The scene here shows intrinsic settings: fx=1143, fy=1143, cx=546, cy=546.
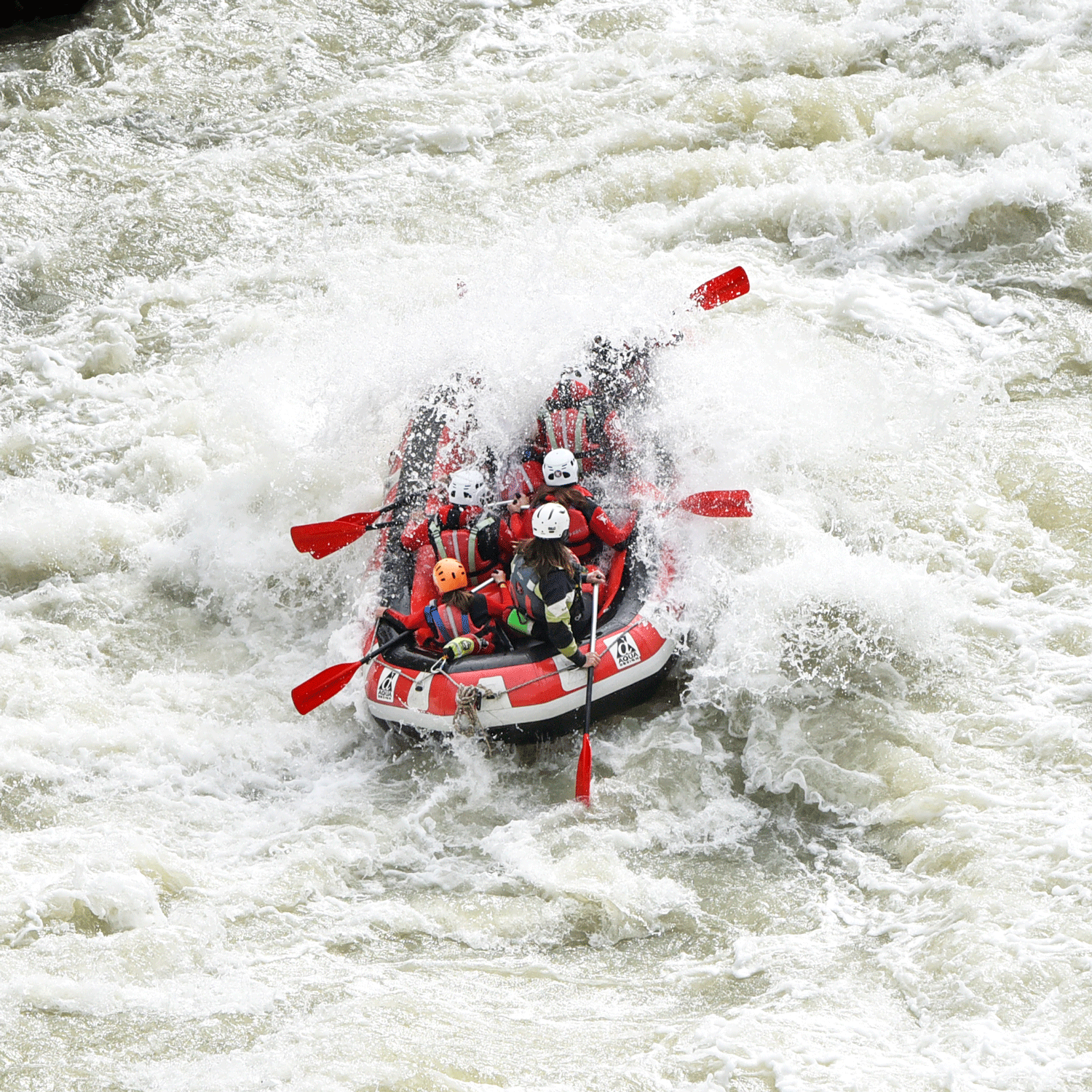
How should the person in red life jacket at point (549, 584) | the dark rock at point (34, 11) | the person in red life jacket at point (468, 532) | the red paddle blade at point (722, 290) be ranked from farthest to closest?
the dark rock at point (34, 11) < the red paddle blade at point (722, 290) < the person in red life jacket at point (468, 532) < the person in red life jacket at point (549, 584)

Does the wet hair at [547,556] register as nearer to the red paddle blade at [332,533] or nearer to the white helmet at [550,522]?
the white helmet at [550,522]

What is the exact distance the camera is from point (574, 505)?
5.79m

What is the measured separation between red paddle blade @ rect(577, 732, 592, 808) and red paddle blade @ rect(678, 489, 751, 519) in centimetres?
145

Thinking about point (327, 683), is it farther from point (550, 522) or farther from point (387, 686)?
point (550, 522)

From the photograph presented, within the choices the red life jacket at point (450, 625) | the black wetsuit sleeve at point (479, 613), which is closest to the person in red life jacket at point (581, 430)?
the black wetsuit sleeve at point (479, 613)

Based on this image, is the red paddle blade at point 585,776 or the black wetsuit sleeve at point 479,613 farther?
the black wetsuit sleeve at point 479,613

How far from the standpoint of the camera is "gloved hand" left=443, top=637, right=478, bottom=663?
5324mm

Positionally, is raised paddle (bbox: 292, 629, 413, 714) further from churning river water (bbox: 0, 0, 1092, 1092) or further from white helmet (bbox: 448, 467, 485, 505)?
white helmet (bbox: 448, 467, 485, 505)

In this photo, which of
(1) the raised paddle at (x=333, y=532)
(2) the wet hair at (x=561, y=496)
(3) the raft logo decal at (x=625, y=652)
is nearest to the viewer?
(3) the raft logo decal at (x=625, y=652)

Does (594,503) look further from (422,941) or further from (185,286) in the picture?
(185,286)

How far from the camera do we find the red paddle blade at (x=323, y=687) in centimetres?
539

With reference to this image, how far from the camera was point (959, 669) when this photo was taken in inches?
216

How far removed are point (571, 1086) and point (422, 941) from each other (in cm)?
98

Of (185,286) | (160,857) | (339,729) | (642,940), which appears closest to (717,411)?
(339,729)
